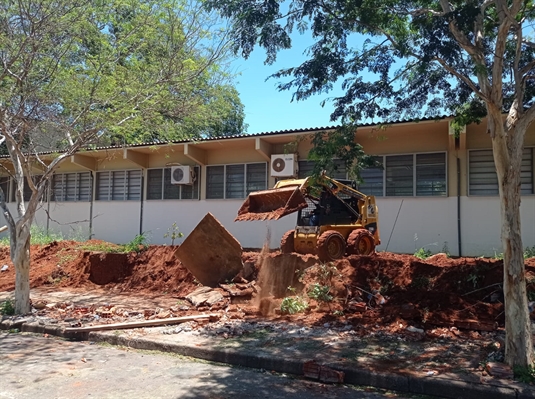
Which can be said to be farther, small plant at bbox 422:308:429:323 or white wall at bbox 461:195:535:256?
white wall at bbox 461:195:535:256

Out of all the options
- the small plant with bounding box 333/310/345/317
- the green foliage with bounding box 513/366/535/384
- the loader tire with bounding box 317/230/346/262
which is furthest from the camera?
the loader tire with bounding box 317/230/346/262

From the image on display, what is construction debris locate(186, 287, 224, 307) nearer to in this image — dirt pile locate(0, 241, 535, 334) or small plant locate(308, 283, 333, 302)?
dirt pile locate(0, 241, 535, 334)

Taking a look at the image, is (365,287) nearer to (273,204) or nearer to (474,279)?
(474,279)

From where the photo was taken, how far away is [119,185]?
19.9 meters

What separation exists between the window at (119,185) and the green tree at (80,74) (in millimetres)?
8517

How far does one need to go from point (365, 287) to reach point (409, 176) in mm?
6033

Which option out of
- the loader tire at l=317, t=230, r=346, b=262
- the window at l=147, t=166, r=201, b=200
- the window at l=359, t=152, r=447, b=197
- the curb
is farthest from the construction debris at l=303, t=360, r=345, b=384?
the window at l=147, t=166, r=201, b=200

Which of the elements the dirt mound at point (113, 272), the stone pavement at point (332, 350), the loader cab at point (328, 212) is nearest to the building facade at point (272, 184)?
the loader cab at point (328, 212)

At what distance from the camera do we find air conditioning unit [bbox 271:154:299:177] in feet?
51.1

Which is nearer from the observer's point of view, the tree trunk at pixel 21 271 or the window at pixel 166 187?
the tree trunk at pixel 21 271

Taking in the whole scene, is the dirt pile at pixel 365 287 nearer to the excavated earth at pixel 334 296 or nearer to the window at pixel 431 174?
the excavated earth at pixel 334 296

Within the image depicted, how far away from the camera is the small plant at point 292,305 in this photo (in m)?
9.13

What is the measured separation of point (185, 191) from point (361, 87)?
36.4 feet

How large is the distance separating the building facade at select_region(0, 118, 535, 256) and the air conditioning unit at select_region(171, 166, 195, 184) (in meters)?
0.04
